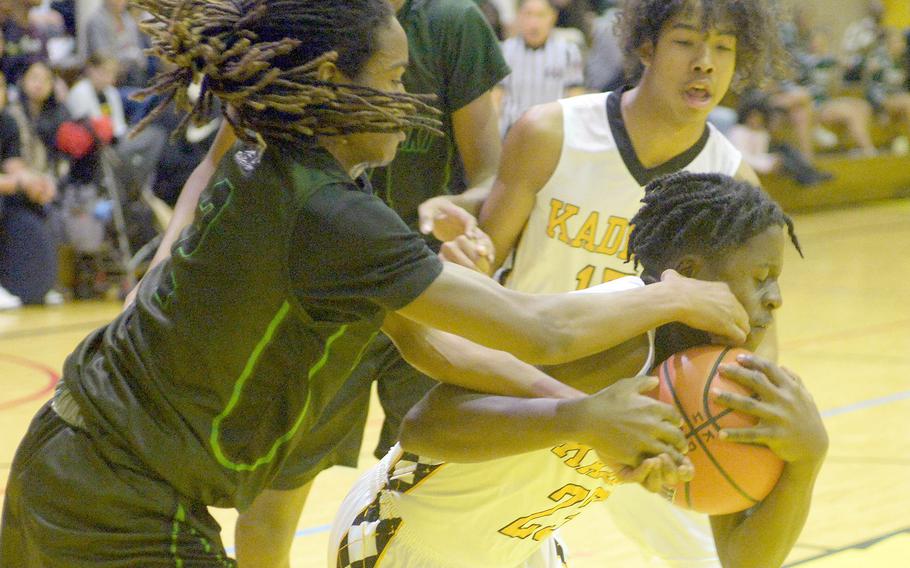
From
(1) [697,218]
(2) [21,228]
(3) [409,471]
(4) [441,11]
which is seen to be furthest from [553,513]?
(2) [21,228]

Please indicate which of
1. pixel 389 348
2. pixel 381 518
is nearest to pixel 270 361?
pixel 381 518

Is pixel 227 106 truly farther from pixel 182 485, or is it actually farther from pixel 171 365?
pixel 182 485

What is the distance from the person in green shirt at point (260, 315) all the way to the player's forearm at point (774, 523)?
31 centimetres

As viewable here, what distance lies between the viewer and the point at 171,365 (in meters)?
2.29

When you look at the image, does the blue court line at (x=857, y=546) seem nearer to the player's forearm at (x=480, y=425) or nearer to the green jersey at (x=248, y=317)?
the player's forearm at (x=480, y=425)

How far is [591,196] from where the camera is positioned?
3.64 metres

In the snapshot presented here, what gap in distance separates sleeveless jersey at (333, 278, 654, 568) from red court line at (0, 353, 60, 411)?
14.4 ft

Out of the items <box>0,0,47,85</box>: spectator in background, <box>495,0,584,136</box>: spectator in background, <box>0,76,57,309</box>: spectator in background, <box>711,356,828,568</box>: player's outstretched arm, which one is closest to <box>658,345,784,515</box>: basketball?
<box>711,356,828,568</box>: player's outstretched arm

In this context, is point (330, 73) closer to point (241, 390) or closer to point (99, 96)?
point (241, 390)

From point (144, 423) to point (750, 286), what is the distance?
1210 mm

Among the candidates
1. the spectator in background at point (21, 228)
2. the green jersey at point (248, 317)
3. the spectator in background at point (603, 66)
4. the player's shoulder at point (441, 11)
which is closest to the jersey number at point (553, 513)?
the green jersey at point (248, 317)

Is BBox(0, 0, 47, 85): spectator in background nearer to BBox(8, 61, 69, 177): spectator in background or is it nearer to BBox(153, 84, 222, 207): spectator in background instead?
BBox(8, 61, 69, 177): spectator in background

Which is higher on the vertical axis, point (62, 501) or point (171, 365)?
point (171, 365)

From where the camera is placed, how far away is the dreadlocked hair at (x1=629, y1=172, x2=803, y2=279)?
2.59 metres
